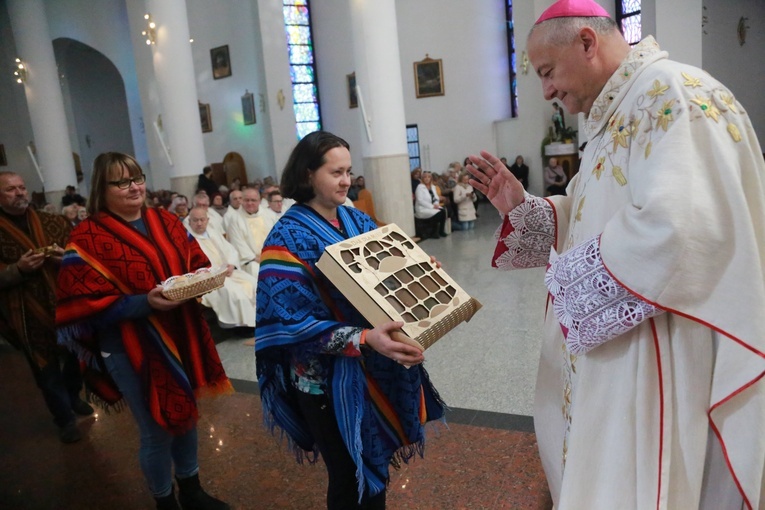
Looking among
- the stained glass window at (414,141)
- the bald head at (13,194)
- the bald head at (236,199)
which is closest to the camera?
the bald head at (13,194)

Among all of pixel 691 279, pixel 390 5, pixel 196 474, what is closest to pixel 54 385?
pixel 196 474

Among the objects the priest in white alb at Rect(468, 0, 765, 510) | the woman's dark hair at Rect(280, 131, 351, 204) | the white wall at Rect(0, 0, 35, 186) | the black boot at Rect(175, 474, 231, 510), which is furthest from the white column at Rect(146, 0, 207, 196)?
the priest in white alb at Rect(468, 0, 765, 510)

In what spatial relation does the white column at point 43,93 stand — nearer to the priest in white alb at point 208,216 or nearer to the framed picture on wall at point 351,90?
the framed picture on wall at point 351,90

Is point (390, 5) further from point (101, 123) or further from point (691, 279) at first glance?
point (101, 123)

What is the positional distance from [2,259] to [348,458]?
273 cm

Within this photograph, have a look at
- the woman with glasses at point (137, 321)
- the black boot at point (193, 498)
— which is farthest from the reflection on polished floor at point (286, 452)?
the woman with glasses at point (137, 321)

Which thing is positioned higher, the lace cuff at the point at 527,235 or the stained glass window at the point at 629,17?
the stained glass window at the point at 629,17

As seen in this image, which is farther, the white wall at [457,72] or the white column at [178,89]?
the white wall at [457,72]

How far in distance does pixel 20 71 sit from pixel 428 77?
10640mm

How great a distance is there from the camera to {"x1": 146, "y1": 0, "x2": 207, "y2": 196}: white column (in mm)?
10484

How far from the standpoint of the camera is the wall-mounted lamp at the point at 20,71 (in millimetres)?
13211

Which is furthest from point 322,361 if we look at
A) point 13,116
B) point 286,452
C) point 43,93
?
point 43,93

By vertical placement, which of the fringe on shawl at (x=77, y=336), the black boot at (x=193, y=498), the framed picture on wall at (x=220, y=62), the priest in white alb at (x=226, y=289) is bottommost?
the black boot at (x=193, y=498)

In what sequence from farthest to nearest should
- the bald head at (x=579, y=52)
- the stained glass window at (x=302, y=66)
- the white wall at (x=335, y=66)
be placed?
the stained glass window at (x=302, y=66), the white wall at (x=335, y=66), the bald head at (x=579, y=52)
